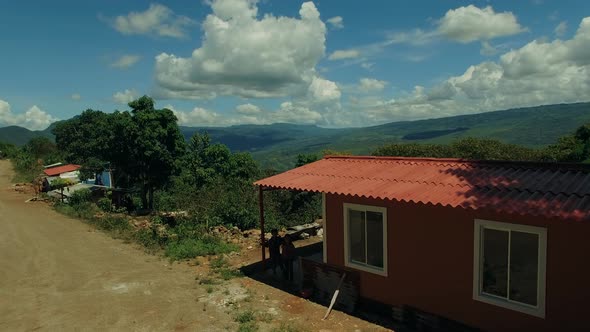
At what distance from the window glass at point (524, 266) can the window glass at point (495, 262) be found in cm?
12

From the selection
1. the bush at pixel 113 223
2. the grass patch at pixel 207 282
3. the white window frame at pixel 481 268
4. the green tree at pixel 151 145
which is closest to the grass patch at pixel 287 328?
the grass patch at pixel 207 282

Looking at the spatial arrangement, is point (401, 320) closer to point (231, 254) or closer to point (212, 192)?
point (231, 254)

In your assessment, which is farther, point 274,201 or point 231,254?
point 274,201

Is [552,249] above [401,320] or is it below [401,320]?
above

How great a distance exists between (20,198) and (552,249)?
30921mm

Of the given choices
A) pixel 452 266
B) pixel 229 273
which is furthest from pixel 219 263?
pixel 452 266

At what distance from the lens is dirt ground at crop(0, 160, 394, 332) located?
8758 mm

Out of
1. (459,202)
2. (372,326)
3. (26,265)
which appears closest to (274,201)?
(26,265)

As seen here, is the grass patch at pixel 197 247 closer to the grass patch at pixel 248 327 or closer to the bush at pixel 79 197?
the grass patch at pixel 248 327

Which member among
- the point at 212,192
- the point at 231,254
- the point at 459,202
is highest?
the point at 459,202

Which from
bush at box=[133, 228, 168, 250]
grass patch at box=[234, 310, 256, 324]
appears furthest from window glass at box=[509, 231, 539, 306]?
bush at box=[133, 228, 168, 250]

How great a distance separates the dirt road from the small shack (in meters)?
3.69

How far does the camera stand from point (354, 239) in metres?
9.64

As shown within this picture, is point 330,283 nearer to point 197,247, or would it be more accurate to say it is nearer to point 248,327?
point 248,327
